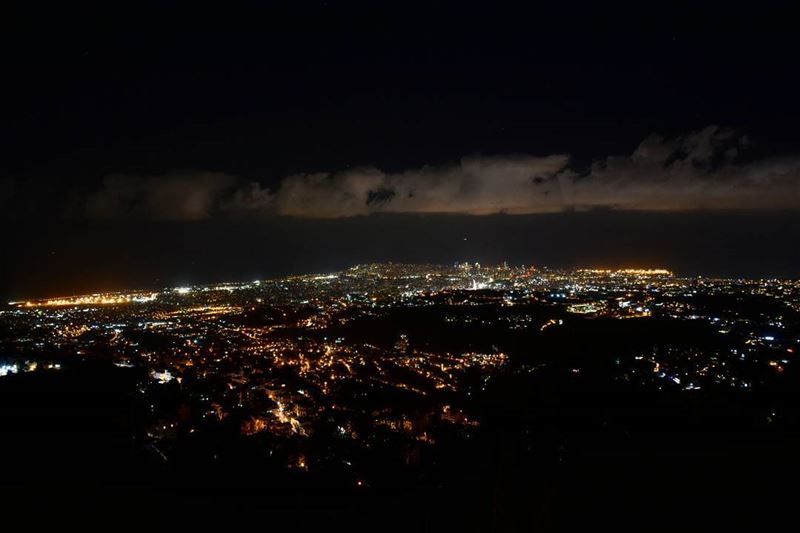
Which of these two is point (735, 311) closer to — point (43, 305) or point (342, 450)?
point (342, 450)

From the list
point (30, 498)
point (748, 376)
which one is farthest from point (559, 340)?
point (30, 498)

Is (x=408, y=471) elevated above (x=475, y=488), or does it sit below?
below

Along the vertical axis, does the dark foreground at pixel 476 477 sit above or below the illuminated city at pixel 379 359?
above

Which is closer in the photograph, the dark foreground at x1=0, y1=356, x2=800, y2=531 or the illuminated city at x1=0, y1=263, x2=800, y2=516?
the dark foreground at x1=0, y1=356, x2=800, y2=531

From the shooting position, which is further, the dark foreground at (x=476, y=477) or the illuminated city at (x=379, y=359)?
the illuminated city at (x=379, y=359)

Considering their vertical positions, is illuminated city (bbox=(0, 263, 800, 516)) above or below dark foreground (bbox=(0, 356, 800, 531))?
below

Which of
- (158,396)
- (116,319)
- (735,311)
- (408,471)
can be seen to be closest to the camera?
(408,471)

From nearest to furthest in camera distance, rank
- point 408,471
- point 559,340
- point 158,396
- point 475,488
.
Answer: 1. point 475,488
2. point 408,471
3. point 158,396
4. point 559,340

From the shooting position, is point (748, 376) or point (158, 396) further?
point (748, 376)

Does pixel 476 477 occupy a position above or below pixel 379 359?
above

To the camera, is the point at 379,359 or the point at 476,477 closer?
the point at 476,477
